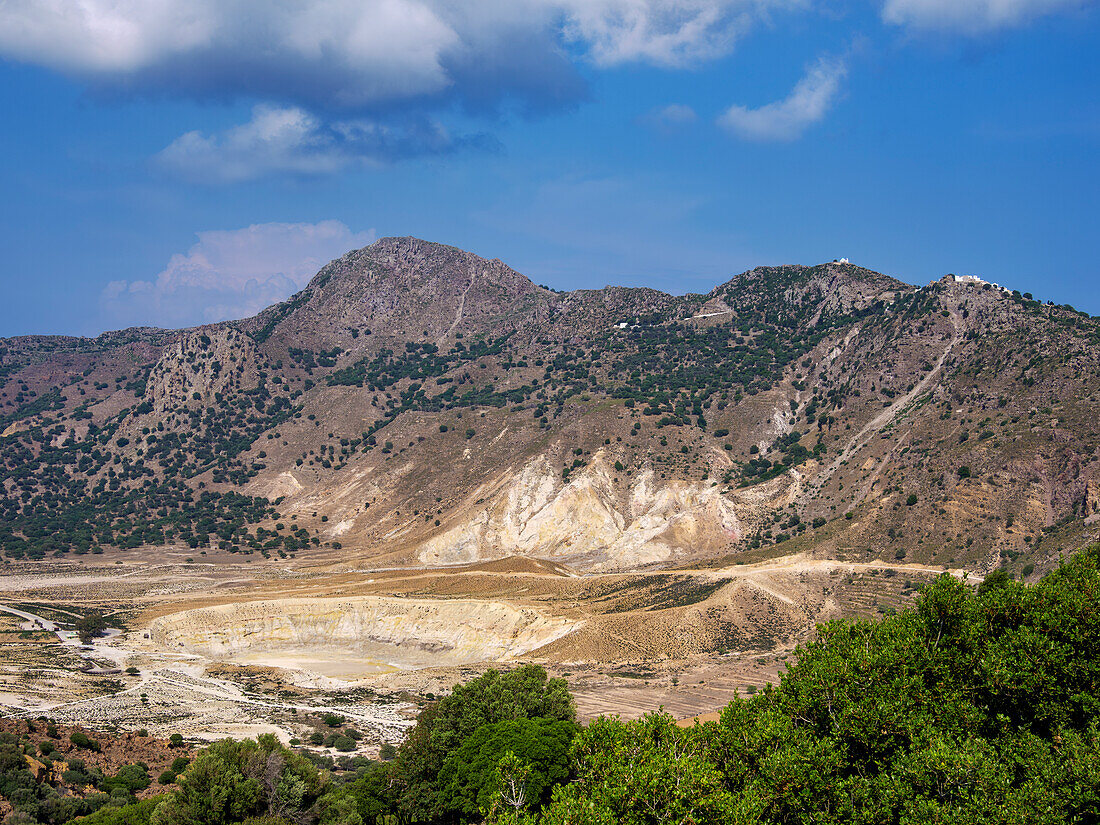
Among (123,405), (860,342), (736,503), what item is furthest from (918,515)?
(123,405)

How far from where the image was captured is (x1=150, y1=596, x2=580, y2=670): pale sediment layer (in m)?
69.9

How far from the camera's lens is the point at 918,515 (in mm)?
77812

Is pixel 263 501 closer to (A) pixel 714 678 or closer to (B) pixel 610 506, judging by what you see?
(B) pixel 610 506

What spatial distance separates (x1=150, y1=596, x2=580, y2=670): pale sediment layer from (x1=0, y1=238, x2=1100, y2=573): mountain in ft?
72.4

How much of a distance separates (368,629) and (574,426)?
5020 centimetres

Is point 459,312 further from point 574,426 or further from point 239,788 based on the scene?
point 239,788

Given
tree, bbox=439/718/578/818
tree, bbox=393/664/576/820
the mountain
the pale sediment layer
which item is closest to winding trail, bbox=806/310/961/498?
the mountain

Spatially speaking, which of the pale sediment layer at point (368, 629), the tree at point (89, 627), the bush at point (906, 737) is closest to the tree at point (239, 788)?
the bush at point (906, 737)

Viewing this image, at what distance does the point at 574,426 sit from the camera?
118 m

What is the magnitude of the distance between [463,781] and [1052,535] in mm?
59438

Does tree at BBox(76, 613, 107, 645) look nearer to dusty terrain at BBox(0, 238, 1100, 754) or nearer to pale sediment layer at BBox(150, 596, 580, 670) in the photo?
dusty terrain at BBox(0, 238, 1100, 754)

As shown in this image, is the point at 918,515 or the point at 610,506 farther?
the point at 610,506

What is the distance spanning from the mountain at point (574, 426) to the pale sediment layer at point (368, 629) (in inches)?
868

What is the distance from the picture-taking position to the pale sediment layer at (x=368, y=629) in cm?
6994
